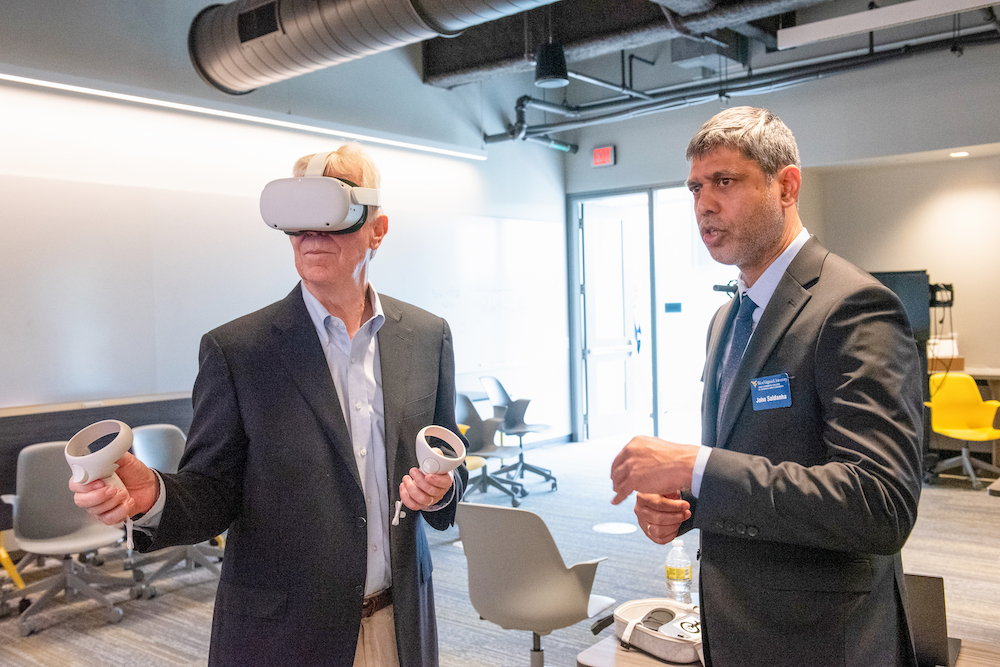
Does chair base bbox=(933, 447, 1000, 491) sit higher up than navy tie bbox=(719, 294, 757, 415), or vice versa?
navy tie bbox=(719, 294, 757, 415)

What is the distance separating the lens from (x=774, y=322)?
1.40m

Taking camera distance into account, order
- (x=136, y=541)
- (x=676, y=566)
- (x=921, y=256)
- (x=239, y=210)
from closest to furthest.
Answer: (x=136, y=541)
(x=676, y=566)
(x=239, y=210)
(x=921, y=256)

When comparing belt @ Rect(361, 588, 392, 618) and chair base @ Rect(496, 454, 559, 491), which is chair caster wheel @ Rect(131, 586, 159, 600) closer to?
chair base @ Rect(496, 454, 559, 491)

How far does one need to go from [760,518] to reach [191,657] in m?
3.51

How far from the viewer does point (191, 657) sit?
3.84 meters

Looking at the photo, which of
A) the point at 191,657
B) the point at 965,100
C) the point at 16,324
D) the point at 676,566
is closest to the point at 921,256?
the point at 965,100

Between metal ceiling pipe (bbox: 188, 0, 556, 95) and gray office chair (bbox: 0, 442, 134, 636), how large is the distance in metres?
2.78

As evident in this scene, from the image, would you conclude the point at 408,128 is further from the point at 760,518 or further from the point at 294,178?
the point at 760,518

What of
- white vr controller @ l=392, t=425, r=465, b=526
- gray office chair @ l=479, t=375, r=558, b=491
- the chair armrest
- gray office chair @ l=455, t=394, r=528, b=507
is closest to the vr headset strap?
white vr controller @ l=392, t=425, r=465, b=526

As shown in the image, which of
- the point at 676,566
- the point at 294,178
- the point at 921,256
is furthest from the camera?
the point at 921,256

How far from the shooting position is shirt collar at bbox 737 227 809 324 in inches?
58.5

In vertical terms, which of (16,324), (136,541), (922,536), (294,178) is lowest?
(922,536)

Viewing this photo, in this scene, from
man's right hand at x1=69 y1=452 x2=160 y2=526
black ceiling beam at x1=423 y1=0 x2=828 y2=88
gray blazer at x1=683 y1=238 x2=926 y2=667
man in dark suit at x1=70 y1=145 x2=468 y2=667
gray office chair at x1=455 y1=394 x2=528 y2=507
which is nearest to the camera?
gray blazer at x1=683 y1=238 x2=926 y2=667

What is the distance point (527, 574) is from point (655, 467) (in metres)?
1.82
